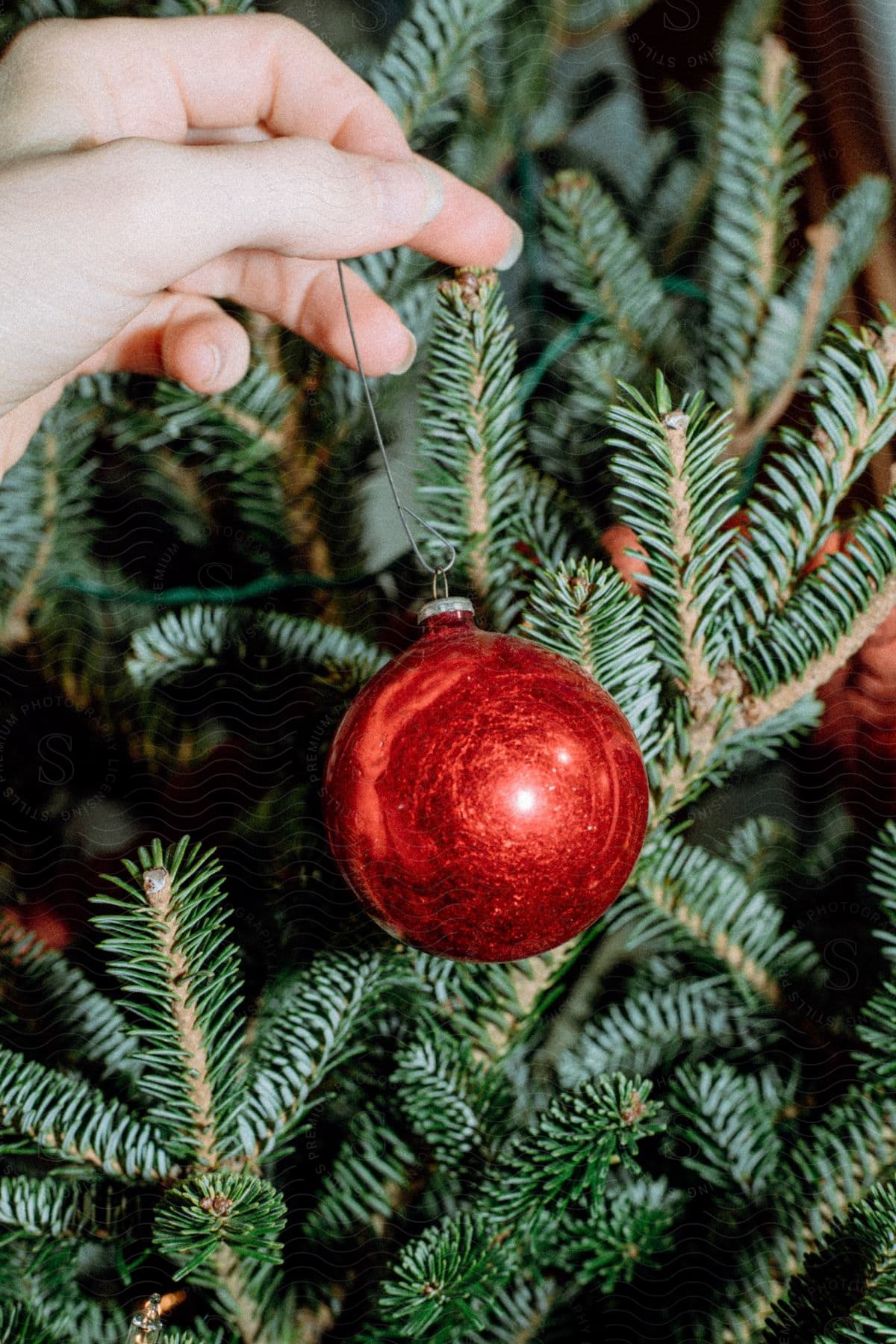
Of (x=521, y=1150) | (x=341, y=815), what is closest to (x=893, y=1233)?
(x=521, y=1150)

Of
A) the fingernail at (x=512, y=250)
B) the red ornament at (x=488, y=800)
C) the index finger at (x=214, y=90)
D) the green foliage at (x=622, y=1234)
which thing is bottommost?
the green foliage at (x=622, y=1234)

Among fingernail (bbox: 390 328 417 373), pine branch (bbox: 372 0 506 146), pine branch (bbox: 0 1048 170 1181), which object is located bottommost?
pine branch (bbox: 0 1048 170 1181)

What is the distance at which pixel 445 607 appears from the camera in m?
0.43

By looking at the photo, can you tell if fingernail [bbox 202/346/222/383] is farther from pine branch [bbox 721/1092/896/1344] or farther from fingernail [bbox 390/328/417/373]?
pine branch [bbox 721/1092/896/1344]

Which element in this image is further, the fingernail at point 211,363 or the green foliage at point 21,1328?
the fingernail at point 211,363

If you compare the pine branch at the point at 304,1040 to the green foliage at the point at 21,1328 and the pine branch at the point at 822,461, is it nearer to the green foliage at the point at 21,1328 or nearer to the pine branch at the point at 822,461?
the green foliage at the point at 21,1328

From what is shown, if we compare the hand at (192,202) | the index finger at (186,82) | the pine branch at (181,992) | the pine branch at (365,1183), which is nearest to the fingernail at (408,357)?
the hand at (192,202)

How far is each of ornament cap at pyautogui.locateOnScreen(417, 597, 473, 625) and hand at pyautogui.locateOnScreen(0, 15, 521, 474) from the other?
0.67 feet

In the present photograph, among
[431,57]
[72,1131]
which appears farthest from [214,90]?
[72,1131]

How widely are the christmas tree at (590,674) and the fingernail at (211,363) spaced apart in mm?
44

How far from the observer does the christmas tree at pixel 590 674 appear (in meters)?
0.45

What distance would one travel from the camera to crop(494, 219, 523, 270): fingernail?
0.60 m

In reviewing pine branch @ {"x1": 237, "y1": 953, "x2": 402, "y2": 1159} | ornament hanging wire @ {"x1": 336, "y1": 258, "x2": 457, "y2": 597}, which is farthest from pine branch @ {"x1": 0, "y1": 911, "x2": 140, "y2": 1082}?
ornament hanging wire @ {"x1": 336, "y1": 258, "x2": 457, "y2": 597}

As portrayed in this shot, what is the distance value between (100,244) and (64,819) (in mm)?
444
